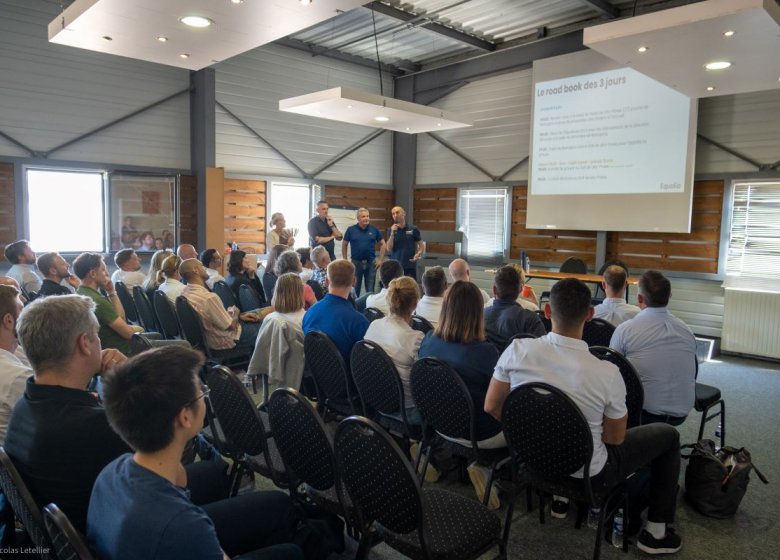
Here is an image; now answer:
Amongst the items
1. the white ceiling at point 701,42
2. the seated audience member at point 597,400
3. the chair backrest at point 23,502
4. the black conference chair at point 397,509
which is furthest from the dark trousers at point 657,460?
the white ceiling at point 701,42

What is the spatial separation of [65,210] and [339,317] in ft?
19.9

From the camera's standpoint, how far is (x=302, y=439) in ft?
6.77

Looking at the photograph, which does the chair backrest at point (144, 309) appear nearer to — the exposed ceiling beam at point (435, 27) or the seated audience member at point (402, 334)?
the seated audience member at point (402, 334)

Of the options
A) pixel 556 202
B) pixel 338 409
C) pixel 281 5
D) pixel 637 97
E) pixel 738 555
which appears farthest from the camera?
pixel 556 202

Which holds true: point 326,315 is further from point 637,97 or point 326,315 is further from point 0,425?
point 637,97

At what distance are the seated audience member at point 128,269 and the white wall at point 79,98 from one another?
2931 millimetres

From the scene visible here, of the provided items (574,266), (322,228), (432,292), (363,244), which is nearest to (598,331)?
(432,292)

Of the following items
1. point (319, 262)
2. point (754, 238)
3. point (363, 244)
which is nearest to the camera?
point (319, 262)

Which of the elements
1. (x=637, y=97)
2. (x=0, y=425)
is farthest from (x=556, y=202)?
(x=0, y=425)

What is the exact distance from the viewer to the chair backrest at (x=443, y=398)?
99.6 inches

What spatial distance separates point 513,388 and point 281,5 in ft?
11.2

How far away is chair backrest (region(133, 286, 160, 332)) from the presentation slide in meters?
6.15

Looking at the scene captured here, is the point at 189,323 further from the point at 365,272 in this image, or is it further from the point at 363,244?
the point at 365,272

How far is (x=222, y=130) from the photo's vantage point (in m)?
8.83
